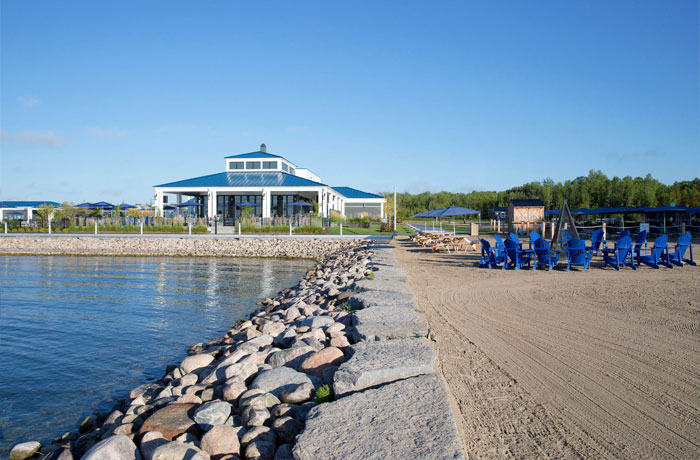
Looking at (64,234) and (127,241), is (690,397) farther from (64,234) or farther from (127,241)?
(64,234)

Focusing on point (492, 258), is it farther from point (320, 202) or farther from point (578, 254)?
point (320, 202)

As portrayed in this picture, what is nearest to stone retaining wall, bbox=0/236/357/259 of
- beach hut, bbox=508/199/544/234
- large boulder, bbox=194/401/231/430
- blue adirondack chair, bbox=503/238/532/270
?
blue adirondack chair, bbox=503/238/532/270

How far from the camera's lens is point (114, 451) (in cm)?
326

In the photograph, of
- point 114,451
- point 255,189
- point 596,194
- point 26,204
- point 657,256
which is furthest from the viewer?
point 26,204

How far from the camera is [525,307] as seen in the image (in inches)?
295

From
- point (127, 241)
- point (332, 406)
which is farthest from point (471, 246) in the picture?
point (127, 241)

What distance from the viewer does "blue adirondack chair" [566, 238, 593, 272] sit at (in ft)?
40.1

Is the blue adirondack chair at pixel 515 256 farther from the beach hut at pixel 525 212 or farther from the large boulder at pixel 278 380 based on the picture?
the beach hut at pixel 525 212

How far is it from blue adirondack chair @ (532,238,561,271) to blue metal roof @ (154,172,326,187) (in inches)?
926

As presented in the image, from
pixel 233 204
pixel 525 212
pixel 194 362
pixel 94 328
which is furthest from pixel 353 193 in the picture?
pixel 194 362

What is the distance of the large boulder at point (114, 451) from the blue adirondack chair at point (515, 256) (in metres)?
11.2

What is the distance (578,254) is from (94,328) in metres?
11.3

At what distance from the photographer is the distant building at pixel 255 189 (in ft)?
117

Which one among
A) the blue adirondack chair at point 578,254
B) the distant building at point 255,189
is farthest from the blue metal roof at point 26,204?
the blue adirondack chair at point 578,254
